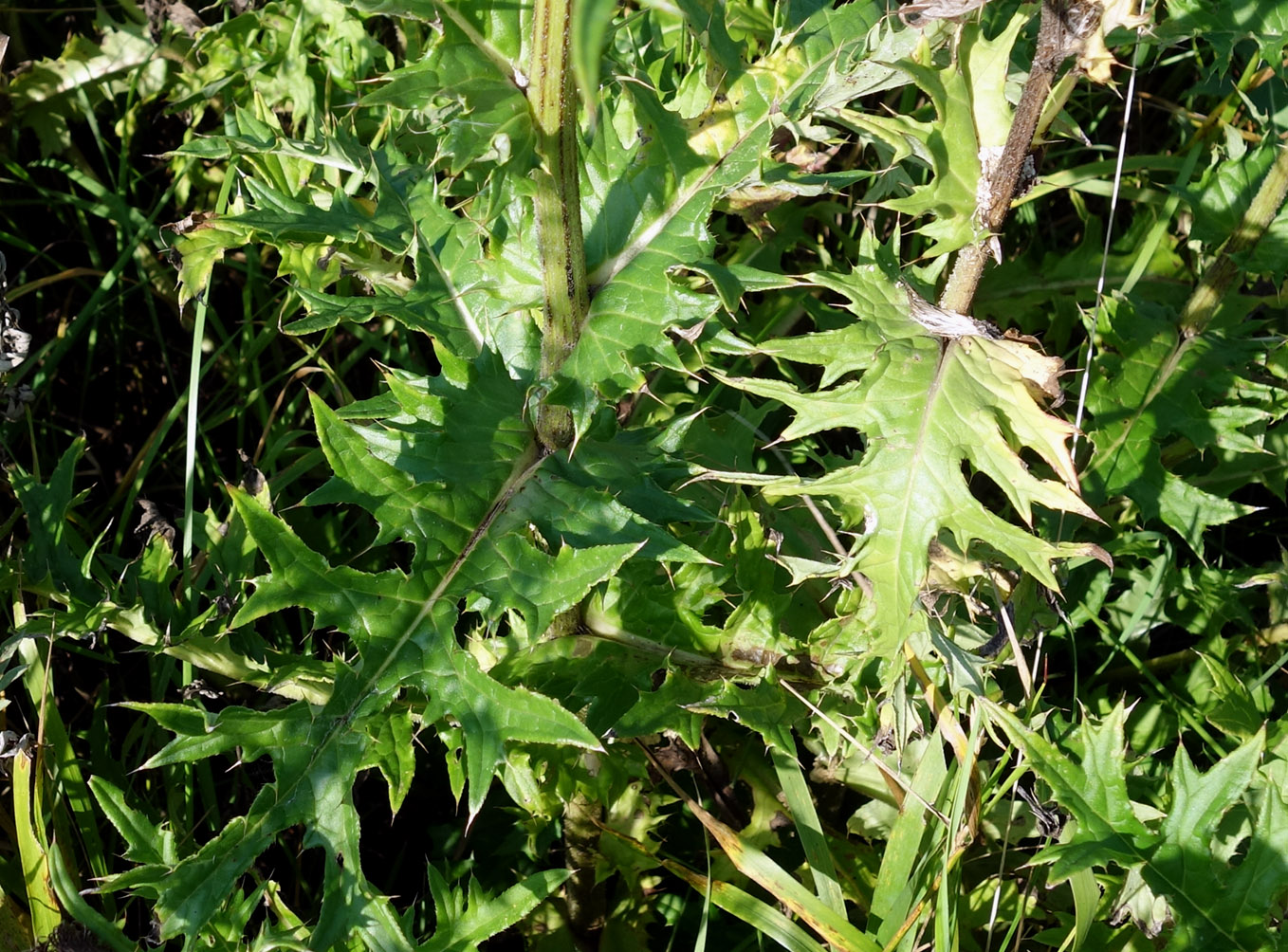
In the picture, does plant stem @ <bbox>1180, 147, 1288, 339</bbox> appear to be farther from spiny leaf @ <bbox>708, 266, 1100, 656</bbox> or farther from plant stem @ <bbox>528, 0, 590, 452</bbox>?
plant stem @ <bbox>528, 0, 590, 452</bbox>

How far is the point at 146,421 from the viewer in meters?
3.12

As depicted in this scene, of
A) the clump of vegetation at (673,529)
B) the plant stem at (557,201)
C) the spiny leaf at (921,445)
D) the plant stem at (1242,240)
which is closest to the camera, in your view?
the plant stem at (557,201)

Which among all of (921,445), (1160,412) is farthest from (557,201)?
(1160,412)

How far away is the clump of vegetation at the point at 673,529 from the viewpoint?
1.62m

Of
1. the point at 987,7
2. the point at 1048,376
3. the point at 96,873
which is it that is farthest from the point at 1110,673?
the point at 96,873

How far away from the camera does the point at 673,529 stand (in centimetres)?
211

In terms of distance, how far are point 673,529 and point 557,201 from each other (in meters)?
0.79

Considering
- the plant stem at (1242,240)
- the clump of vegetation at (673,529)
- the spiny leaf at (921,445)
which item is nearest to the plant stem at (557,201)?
the clump of vegetation at (673,529)

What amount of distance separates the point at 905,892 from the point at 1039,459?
Result: 1125 millimetres

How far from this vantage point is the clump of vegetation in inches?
63.7

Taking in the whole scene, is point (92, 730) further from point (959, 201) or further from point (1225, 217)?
point (1225, 217)

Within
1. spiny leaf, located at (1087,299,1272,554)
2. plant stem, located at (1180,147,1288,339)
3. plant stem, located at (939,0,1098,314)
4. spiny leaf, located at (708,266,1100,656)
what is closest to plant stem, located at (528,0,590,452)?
spiny leaf, located at (708,266,1100,656)

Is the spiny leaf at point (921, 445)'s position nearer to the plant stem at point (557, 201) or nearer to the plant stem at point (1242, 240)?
the plant stem at point (557, 201)

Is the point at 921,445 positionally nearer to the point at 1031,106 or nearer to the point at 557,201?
the point at 1031,106
